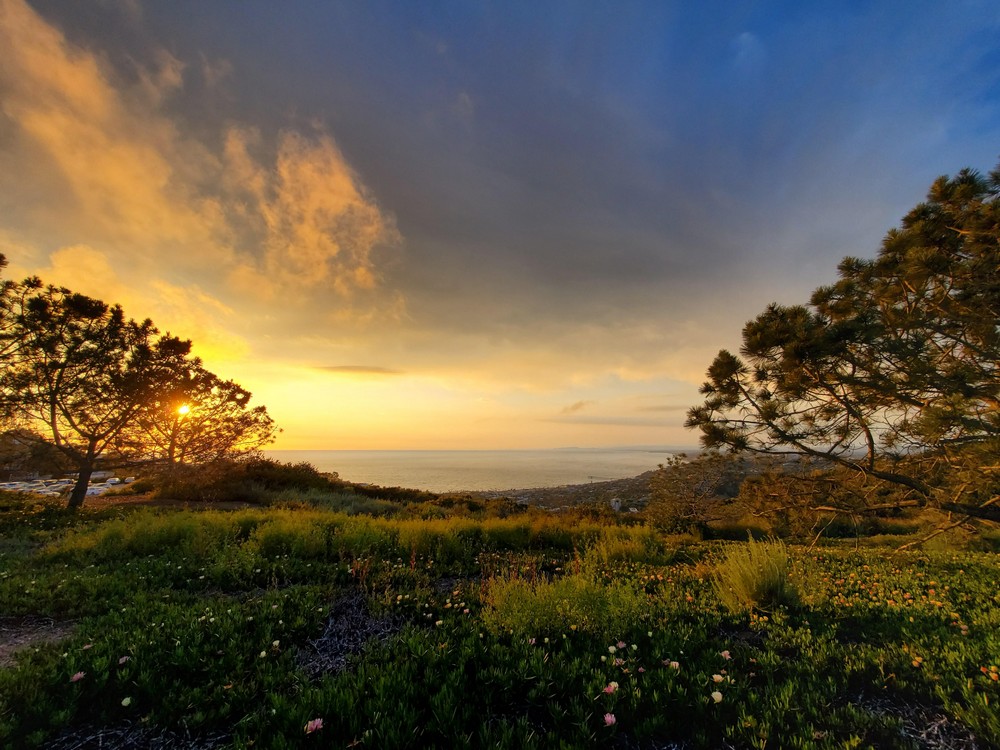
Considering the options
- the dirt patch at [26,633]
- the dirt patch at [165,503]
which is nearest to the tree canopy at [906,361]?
the dirt patch at [26,633]

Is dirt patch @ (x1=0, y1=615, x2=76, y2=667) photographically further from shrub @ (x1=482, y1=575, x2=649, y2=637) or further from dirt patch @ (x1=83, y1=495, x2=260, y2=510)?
dirt patch @ (x1=83, y1=495, x2=260, y2=510)

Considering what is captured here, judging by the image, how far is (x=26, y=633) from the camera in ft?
15.2

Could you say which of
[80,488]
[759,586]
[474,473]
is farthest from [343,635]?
[474,473]

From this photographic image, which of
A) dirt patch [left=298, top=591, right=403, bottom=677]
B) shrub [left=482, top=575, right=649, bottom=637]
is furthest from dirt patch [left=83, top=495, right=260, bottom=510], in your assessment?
shrub [left=482, top=575, right=649, bottom=637]

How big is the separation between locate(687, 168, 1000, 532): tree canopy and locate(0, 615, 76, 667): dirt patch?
9.35 meters

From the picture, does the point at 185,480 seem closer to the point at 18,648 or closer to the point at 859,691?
the point at 18,648

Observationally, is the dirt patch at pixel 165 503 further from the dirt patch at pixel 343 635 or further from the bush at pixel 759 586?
the bush at pixel 759 586

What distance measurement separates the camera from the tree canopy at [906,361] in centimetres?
612

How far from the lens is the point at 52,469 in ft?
50.5

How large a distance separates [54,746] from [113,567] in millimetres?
5497

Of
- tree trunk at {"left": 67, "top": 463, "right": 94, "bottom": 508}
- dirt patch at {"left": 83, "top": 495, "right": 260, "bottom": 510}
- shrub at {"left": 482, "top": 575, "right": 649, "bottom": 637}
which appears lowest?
shrub at {"left": 482, "top": 575, "right": 649, "bottom": 637}

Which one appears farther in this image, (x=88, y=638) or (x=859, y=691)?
(x=88, y=638)

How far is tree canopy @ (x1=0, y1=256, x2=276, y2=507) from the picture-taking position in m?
13.5

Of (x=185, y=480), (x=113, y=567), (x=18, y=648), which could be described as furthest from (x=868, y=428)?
Result: (x=185, y=480)
